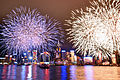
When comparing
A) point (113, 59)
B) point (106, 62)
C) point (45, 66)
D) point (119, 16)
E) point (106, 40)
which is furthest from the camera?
point (106, 62)

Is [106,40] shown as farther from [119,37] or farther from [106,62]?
[106,62]

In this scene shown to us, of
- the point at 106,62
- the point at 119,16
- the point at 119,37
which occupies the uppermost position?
the point at 119,16

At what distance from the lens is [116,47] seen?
1031 inches

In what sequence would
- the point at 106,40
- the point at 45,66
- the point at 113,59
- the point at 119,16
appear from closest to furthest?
the point at 119,16, the point at 106,40, the point at 45,66, the point at 113,59

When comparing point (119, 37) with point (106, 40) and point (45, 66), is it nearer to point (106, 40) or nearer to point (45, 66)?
point (106, 40)

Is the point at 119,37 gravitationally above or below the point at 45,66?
above

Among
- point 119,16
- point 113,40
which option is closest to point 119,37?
point 113,40

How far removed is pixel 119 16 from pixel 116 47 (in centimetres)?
552

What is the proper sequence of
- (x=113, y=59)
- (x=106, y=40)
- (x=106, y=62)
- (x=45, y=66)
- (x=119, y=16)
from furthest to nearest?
(x=106, y=62) < (x=113, y=59) < (x=45, y=66) < (x=106, y=40) < (x=119, y=16)

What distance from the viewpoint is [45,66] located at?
216 ft

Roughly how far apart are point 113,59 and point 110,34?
486 feet

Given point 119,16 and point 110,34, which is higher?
point 119,16

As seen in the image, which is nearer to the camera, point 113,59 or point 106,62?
point 113,59

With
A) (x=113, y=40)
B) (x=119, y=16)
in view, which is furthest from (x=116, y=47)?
(x=119, y=16)
